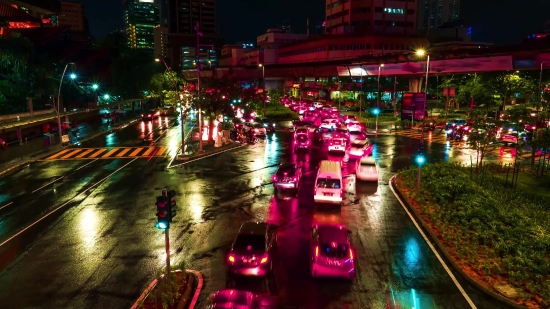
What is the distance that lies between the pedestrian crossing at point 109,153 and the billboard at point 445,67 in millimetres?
37934

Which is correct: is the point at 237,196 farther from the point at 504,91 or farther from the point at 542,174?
the point at 504,91

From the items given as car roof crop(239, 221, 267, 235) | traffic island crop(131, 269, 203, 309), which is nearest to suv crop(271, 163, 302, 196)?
car roof crop(239, 221, 267, 235)

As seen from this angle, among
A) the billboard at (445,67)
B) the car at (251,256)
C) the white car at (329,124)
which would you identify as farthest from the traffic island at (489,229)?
the billboard at (445,67)

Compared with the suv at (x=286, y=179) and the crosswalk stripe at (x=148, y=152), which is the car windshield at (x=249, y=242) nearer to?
the suv at (x=286, y=179)

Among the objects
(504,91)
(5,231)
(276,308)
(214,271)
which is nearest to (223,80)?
(5,231)

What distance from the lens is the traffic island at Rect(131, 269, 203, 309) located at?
11.5 meters

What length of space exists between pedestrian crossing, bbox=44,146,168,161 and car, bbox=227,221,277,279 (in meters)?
25.9

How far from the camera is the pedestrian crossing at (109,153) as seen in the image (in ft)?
124

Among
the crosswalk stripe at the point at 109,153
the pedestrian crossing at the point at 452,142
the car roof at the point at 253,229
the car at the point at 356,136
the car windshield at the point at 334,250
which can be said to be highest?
the car at the point at 356,136

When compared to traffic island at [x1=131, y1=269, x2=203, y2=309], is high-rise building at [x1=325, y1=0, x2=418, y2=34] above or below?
above

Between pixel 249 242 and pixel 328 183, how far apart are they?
862 centimetres

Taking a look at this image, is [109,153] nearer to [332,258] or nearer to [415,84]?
[332,258]

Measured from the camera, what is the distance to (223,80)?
45.5 meters

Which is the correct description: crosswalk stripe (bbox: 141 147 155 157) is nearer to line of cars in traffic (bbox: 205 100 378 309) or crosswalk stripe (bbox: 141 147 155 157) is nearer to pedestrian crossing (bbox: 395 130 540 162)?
line of cars in traffic (bbox: 205 100 378 309)
